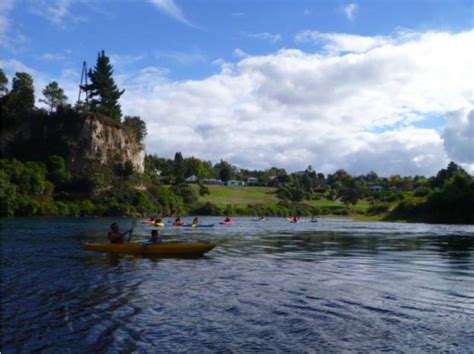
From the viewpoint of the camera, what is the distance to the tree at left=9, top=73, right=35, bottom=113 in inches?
5162

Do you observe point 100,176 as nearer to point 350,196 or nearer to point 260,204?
point 260,204

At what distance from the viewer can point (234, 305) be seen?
16.4 metres

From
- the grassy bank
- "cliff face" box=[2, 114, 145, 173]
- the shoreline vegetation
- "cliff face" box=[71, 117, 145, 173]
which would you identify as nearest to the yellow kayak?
the shoreline vegetation

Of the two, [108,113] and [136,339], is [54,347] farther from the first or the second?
Answer: [108,113]

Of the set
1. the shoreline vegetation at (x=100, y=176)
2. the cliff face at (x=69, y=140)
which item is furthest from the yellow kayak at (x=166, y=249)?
the cliff face at (x=69, y=140)

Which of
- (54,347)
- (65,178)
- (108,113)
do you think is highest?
(108,113)

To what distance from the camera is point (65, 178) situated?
11819cm

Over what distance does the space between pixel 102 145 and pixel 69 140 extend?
8.34 meters

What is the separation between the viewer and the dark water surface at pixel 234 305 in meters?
12.4

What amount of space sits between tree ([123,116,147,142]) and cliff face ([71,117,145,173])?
5.58m

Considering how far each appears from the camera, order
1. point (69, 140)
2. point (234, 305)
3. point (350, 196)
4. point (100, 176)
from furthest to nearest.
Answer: point (350, 196)
point (69, 140)
point (100, 176)
point (234, 305)

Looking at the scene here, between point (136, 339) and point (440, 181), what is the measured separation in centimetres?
14184

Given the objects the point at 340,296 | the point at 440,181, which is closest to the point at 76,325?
the point at 340,296

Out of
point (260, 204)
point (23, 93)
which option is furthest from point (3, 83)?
point (260, 204)
